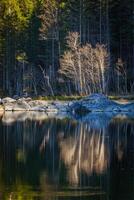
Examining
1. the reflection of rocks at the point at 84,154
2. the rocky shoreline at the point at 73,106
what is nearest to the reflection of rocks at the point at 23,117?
the rocky shoreline at the point at 73,106

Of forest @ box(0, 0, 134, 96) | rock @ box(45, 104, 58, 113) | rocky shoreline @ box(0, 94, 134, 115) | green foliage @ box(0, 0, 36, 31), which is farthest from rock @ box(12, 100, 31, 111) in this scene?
green foliage @ box(0, 0, 36, 31)

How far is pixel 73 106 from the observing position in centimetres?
6662

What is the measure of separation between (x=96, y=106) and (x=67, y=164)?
42.1 meters

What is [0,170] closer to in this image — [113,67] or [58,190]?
[58,190]

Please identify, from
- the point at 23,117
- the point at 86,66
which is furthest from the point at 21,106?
the point at 23,117

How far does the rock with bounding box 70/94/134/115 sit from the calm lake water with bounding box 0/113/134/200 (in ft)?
79.7

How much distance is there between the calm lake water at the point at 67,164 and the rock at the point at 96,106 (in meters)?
24.3

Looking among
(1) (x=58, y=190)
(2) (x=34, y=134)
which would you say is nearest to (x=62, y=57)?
(2) (x=34, y=134)

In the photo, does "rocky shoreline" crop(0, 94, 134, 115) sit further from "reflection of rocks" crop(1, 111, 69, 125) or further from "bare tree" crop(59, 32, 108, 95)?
"bare tree" crop(59, 32, 108, 95)

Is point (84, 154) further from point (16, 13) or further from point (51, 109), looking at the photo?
point (16, 13)

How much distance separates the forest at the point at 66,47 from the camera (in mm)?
76062

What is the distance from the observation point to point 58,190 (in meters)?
18.5

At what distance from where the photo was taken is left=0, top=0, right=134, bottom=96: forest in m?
76.1

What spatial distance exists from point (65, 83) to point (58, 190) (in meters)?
62.7
